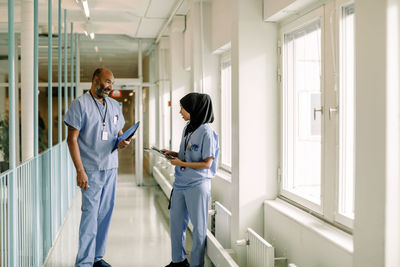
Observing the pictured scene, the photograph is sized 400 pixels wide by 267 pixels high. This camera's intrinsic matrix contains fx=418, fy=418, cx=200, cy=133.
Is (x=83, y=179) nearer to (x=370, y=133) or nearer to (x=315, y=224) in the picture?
(x=315, y=224)

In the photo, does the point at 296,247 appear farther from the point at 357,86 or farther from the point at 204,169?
the point at 357,86

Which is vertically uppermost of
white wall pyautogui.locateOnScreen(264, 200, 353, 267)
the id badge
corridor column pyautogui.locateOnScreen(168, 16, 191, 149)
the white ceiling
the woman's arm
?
the white ceiling

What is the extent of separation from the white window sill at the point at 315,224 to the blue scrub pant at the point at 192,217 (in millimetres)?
494

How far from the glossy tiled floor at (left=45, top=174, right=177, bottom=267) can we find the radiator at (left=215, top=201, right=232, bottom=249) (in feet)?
1.79

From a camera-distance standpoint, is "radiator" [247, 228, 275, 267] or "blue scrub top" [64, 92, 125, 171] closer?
"radiator" [247, 228, 275, 267]

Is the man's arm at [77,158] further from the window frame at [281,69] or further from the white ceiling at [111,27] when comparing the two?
the white ceiling at [111,27]

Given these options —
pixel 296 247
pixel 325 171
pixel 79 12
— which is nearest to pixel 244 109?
pixel 325 171

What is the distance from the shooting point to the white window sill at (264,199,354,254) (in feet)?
7.19

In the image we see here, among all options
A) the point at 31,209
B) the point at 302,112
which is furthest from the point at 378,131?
the point at 31,209

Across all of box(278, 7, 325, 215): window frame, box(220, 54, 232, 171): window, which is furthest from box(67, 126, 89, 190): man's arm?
box(220, 54, 232, 171): window

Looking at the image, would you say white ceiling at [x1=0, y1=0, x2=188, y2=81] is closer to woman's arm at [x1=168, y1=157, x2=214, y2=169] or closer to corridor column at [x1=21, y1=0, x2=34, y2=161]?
corridor column at [x1=21, y1=0, x2=34, y2=161]

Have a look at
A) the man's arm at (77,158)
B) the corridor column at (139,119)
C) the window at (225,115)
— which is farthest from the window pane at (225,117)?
the corridor column at (139,119)
